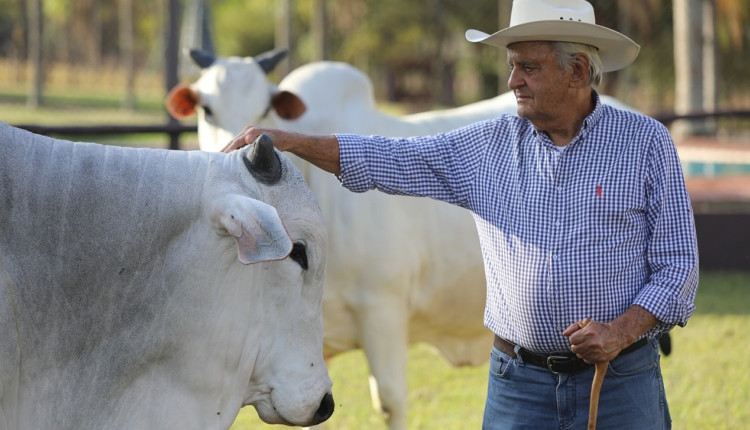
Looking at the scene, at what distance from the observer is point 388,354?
4863mm

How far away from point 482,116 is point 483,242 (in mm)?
2341

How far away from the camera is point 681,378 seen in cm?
643

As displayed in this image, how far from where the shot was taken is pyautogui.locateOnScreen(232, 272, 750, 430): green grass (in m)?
5.67

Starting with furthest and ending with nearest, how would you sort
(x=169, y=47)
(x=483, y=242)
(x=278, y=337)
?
(x=169, y=47)
(x=483, y=242)
(x=278, y=337)

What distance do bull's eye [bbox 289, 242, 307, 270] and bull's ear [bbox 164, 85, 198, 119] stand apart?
8.39 feet

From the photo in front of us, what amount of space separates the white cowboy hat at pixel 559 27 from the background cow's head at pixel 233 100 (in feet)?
6.09

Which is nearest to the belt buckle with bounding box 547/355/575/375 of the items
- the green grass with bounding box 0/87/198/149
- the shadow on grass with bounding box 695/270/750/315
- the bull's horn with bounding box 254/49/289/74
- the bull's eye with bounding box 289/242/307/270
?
the bull's eye with bounding box 289/242/307/270

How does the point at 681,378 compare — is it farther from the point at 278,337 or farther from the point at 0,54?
the point at 0,54

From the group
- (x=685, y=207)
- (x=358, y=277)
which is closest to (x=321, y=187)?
(x=358, y=277)

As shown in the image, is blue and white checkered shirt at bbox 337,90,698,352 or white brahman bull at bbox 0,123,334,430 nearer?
white brahman bull at bbox 0,123,334,430

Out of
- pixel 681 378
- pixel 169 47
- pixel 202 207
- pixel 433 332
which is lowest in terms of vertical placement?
pixel 681 378

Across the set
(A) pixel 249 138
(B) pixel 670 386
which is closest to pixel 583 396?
(A) pixel 249 138

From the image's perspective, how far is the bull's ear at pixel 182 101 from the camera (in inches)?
196

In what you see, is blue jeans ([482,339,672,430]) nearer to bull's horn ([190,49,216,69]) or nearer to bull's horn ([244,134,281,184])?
bull's horn ([244,134,281,184])
